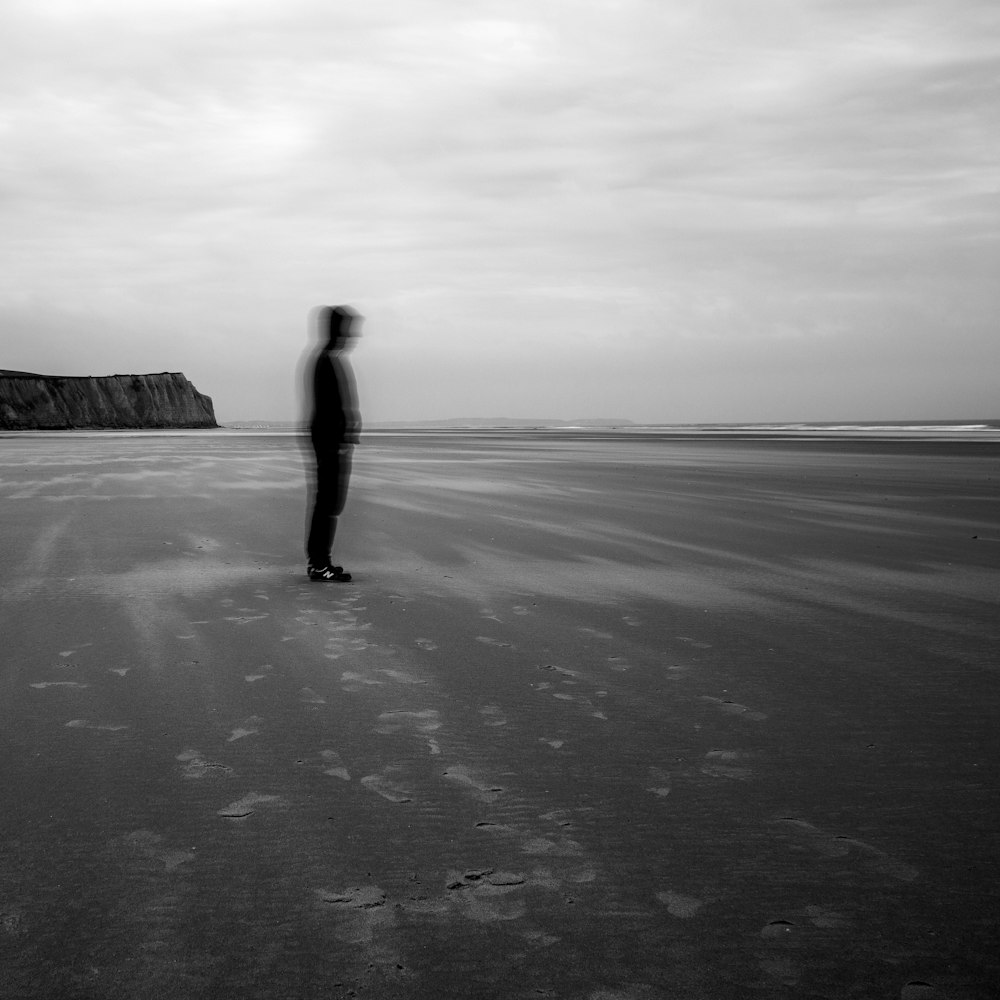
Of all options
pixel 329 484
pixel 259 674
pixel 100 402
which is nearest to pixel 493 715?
pixel 259 674

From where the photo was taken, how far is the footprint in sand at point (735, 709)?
3.76 m

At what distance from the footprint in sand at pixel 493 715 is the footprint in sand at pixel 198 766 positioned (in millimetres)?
1034

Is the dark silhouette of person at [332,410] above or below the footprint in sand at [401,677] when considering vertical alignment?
above

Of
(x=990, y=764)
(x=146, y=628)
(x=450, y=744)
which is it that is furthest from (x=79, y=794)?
(x=990, y=764)

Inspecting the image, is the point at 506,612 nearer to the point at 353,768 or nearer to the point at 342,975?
the point at 353,768

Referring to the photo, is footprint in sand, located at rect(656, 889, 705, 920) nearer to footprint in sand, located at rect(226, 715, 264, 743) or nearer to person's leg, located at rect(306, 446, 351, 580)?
footprint in sand, located at rect(226, 715, 264, 743)

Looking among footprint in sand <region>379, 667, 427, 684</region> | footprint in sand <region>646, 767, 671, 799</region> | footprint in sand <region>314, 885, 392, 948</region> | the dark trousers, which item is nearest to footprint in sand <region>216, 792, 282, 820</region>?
footprint in sand <region>314, 885, 392, 948</region>

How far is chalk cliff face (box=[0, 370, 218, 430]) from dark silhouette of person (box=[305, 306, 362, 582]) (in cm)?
12392

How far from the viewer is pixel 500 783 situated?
3.05m

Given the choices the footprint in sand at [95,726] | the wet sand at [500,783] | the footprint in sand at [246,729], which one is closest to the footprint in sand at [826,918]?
the wet sand at [500,783]

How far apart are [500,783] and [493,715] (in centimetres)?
72

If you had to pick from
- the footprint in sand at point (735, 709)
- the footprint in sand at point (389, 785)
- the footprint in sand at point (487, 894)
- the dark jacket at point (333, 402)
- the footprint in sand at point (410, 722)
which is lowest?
the footprint in sand at point (487, 894)

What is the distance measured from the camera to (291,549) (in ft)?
29.3

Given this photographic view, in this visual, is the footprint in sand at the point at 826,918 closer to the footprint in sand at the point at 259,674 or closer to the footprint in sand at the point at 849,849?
the footprint in sand at the point at 849,849
